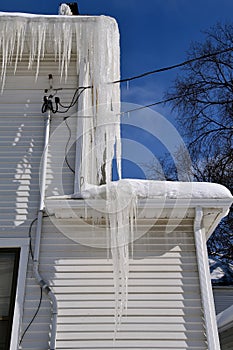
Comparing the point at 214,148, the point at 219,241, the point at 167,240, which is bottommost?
the point at 167,240

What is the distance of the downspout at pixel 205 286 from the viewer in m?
3.28

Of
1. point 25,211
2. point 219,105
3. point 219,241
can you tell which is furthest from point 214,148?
point 25,211

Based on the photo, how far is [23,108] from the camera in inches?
189

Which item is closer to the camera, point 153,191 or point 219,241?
point 153,191

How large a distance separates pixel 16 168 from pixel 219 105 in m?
7.54

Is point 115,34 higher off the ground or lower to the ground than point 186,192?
higher

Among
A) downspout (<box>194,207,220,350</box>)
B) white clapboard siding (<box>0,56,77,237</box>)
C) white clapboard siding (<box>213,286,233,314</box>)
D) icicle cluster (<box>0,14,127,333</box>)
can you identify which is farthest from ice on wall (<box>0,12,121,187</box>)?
white clapboard siding (<box>213,286,233,314</box>)

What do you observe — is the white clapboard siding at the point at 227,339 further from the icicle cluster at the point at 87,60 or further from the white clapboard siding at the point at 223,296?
the icicle cluster at the point at 87,60

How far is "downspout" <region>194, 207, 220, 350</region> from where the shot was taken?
3.28 metres

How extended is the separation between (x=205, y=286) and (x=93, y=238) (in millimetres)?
1225

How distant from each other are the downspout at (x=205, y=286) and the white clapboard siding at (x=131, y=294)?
6 cm

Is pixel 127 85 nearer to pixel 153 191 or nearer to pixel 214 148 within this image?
pixel 153 191

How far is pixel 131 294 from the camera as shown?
11.6 feet

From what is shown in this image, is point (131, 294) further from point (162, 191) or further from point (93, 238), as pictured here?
point (162, 191)
